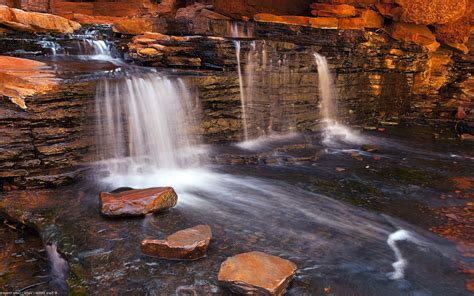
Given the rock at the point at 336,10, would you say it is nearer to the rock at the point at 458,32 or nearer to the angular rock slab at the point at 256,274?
the rock at the point at 458,32

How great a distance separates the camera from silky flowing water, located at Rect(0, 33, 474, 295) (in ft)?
11.2

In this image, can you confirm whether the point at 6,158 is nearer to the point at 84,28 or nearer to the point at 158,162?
the point at 158,162

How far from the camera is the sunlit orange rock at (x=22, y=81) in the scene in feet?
16.5

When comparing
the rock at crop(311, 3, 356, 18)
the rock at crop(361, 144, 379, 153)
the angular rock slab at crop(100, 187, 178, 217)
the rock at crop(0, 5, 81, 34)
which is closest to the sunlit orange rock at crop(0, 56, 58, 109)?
the angular rock slab at crop(100, 187, 178, 217)

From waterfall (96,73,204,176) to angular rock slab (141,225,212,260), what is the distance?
2491mm

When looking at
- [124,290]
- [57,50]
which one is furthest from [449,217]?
[57,50]

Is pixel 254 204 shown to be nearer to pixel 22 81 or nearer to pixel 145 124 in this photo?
pixel 145 124

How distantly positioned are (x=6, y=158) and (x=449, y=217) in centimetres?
590

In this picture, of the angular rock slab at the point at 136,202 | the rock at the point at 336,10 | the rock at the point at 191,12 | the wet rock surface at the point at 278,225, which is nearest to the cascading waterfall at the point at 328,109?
the wet rock surface at the point at 278,225

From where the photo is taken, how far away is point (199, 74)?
712 centimetres

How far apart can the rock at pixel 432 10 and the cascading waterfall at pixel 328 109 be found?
11.4ft

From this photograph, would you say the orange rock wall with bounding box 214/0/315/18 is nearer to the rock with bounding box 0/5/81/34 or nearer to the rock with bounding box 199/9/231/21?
the rock with bounding box 199/9/231/21

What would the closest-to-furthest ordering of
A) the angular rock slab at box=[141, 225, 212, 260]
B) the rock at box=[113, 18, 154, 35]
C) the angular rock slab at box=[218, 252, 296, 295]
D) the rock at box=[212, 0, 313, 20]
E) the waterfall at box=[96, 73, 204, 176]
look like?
1. the angular rock slab at box=[218, 252, 296, 295]
2. the angular rock slab at box=[141, 225, 212, 260]
3. the waterfall at box=[96, 73, 204, 176]
4. the rock at box=[113, 18, 154, 35]
5. the rock at box=[212, 0, 313, 20]

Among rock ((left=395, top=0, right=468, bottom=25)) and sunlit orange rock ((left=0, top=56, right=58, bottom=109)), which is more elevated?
rock ((left=395, top=0, right=468, bottom=25))
